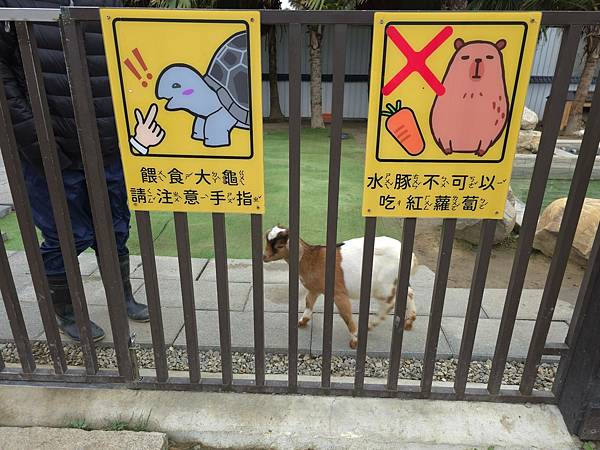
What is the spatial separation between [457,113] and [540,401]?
152cm

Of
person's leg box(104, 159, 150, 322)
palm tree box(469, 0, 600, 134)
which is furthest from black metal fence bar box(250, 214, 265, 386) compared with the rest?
palm tree box(469, 0, 600, 134)

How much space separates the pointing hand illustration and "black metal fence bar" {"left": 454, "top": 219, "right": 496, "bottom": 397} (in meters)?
1.42

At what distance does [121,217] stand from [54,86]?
85cm

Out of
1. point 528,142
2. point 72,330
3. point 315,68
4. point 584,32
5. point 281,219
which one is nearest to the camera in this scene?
point 72,330

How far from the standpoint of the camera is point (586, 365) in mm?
1906

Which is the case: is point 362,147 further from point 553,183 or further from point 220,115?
point 220,115

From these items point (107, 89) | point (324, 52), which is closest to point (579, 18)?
point (107, 89)

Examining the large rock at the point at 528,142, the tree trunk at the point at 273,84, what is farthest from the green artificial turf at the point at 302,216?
the tree trunk at the point at 273,84

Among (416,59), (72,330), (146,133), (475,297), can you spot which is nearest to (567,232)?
(475,297)

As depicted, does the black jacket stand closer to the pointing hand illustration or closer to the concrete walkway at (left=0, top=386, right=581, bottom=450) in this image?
the pointing hand illustration

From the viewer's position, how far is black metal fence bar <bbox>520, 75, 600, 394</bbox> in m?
1.67

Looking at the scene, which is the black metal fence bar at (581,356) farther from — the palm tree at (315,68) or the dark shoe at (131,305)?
the palm tree at (315,68)

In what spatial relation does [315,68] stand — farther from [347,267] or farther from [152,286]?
[152,286]

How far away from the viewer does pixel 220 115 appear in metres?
1.67
